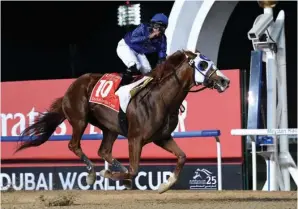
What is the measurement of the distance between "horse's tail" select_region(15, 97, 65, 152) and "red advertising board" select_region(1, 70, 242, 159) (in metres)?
1.45

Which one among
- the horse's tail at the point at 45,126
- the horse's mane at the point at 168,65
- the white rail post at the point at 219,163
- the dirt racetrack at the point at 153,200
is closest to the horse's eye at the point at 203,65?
the horse's mane at the point at 168,65

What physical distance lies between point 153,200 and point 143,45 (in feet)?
5.19

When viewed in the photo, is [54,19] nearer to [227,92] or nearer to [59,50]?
[59,50]

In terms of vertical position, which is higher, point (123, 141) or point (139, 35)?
point (139, 35)

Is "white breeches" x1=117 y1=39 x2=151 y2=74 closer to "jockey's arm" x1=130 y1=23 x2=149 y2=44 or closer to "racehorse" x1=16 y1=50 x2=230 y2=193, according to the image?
"jockey's arm" x1=130 y1=23 x2=149 y2=44

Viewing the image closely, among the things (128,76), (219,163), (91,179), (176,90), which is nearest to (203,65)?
(176,90)

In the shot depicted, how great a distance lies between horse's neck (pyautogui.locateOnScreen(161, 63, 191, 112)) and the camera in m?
6.09

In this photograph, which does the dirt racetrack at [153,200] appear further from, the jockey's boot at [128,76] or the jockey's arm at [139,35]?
the jockey's arm at [139,35]

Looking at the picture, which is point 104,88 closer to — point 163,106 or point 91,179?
point 163,106

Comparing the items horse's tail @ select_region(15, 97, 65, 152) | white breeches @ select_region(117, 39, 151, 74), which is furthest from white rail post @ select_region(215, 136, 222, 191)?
horse's tail @ select_region(15, 97, 65, 152)

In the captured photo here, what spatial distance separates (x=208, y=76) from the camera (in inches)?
233

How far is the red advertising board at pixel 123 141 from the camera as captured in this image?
799 centimetres

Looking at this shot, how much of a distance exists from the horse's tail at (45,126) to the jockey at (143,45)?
103 cm

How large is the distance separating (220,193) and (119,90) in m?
1.88
